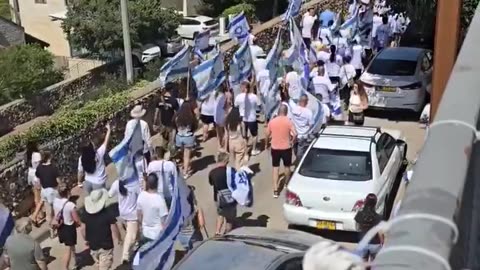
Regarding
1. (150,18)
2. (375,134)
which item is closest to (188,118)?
(375,134)

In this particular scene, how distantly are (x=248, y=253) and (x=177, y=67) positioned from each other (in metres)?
8.26

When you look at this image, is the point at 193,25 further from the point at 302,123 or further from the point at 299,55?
the point at 302,123

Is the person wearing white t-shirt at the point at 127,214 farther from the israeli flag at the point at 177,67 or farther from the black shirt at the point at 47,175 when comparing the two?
the israeli flag at the point at 177,67

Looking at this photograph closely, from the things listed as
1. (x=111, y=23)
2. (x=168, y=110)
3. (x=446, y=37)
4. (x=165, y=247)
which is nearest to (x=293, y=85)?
(x=168, y=110)

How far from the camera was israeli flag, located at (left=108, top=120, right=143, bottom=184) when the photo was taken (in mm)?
12305

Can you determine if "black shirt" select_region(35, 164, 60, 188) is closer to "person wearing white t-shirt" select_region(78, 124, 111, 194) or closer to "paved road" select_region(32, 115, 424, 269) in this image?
"person wearing white t-shirt" select_region(78, 124, 111, 194)

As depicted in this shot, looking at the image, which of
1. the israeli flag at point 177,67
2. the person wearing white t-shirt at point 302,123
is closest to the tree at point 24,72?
the israeli flag at point 177,67

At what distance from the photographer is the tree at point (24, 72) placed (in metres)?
28.6

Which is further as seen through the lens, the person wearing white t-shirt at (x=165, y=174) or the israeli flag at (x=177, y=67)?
the israeli flag at (x=177, y=67)

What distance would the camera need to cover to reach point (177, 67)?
16.3 meters

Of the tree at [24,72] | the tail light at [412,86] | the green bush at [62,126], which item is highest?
the tail light at [412,86]

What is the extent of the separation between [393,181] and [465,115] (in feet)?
36.5

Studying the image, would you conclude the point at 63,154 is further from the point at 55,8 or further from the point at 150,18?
the point at 55,8

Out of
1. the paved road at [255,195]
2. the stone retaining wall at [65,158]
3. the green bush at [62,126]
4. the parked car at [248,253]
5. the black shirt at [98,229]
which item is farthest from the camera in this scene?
the green bush at [62,126]
